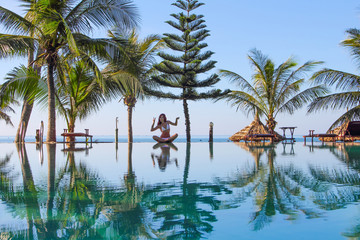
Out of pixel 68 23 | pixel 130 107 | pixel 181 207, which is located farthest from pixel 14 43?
pixel 181 207

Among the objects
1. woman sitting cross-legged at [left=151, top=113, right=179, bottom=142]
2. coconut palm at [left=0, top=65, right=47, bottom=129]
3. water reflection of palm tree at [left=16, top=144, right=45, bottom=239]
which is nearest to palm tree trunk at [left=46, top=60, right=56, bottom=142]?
coconut palm at [left=0, top=65, right=47, bottom=129]

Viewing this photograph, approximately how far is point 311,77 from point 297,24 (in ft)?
10.8

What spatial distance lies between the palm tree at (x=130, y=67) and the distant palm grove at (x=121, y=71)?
33 mm

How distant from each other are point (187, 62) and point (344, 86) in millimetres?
7146

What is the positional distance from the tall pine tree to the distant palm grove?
0.05 meters

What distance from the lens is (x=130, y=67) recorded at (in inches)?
386

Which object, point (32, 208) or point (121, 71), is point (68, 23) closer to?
point (121, 71)

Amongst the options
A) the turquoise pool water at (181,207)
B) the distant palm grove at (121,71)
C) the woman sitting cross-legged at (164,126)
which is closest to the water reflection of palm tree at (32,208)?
the turquoise pool water at (181,207)

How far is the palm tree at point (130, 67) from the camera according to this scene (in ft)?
31.5

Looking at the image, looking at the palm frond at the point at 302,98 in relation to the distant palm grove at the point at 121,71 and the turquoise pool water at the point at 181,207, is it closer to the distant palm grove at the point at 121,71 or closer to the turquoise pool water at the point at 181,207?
the distant palm grove at the point at 121,71

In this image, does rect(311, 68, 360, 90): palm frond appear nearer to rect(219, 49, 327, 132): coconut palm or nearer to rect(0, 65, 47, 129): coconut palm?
rect(219, 49, 327, 132): coconut palm

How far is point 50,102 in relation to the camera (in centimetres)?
972

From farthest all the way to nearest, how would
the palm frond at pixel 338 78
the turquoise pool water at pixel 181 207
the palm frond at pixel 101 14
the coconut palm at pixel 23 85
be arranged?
the palm frond at pixel 338 78
the coconut palm at pixel 23 85
the palm frond at pixel 101 14
the turquoise pool water at pixel 181 207

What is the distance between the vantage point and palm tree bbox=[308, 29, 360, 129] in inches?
485
